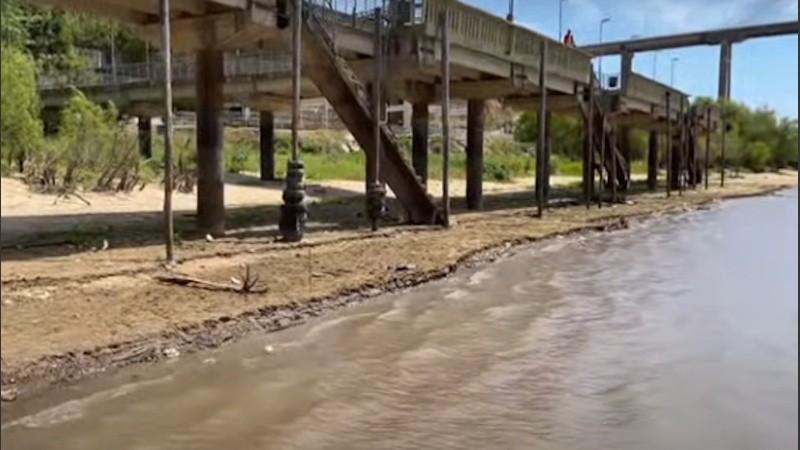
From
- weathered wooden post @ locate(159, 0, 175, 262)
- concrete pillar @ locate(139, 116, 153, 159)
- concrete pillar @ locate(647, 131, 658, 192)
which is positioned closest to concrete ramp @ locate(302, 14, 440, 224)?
weathered wooden post @ locate(159, 0, 175, 262)

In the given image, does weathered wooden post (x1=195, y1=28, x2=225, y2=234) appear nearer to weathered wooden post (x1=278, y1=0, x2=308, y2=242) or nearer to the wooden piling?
weathered wooden post (x1=278, y1=0, x2=308, y2=242)

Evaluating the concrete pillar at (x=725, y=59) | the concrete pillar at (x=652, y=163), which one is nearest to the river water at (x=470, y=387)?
the concrete pillar at (x=725, y=59)

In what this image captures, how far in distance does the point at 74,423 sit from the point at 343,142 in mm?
48989

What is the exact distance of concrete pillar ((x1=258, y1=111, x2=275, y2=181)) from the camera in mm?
36384

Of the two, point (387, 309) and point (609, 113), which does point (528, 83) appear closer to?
point (609, 113)

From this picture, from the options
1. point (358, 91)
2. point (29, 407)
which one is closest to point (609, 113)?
point (358, 91)

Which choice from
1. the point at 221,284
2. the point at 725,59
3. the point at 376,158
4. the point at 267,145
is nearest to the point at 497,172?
the point at 267,145

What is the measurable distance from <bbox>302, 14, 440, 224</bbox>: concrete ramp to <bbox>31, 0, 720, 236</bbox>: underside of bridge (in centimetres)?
2

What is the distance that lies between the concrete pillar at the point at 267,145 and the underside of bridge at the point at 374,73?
5.89 feet

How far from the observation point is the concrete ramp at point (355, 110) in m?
16.8

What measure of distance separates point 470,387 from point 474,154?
1987cm

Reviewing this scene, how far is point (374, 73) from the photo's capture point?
18344 mm

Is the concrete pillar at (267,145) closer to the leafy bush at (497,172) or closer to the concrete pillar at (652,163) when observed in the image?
the leafy bush at (497,172)

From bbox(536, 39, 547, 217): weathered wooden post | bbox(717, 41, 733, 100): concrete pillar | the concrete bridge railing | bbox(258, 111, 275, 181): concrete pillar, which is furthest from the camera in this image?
bbox(258, 111, 275, 181): concrete pillar
